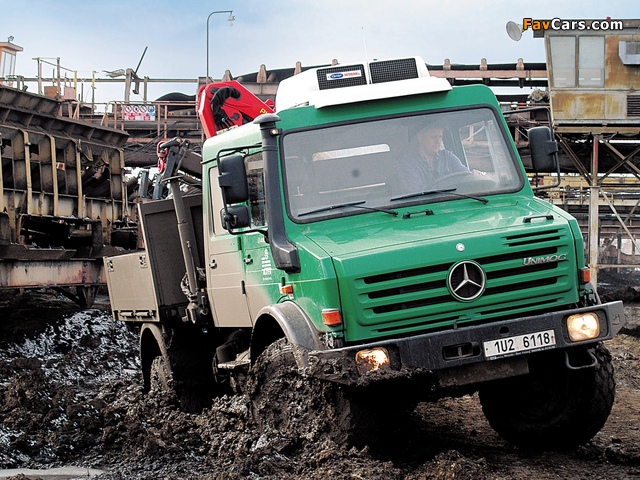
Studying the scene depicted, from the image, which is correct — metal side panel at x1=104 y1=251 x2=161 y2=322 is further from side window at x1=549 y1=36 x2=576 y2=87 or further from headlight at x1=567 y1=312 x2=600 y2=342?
side window at x1=549 y1=36 x2=576 y2=87

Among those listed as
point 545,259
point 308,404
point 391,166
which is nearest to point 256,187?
point 391,166

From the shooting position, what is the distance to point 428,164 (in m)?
6.58

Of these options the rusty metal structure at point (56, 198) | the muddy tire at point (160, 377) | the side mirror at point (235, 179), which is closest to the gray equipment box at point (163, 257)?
the muddy tire at point (160, 377)

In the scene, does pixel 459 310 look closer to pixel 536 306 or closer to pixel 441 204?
pixel 536 306

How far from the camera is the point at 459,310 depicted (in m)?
5.79

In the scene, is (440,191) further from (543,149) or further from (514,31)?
(514,31)

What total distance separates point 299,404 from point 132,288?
411 cm

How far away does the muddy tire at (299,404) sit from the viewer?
19.3 feet

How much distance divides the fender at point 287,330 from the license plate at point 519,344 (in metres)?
1.00

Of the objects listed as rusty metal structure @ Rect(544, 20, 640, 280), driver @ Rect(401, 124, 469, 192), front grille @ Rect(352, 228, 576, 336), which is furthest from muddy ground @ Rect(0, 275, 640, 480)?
rusty metal structure @ Rect(544, 20, 640, 280)

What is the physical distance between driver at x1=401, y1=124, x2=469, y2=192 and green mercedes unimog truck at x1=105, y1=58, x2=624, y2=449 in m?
0.01

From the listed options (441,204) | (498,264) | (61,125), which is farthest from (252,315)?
(61,125)

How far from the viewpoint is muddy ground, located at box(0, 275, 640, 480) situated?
5.84 meters

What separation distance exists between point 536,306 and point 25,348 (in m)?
10.1
